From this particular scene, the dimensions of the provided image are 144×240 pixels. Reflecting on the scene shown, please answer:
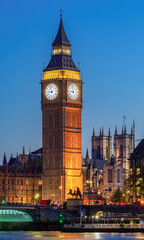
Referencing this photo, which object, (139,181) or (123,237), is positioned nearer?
(123,237)

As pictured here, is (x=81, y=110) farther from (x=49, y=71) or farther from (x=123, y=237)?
(x=123, y=237)

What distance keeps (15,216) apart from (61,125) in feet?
90.7

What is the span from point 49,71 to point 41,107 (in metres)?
6.72

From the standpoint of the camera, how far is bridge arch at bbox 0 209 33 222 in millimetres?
134500

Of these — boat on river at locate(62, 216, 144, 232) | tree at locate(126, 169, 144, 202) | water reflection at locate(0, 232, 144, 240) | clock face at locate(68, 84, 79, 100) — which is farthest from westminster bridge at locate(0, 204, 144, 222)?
clock face at locate(68, 84, 79, 100)

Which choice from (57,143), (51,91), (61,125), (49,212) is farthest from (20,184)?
(49,212)

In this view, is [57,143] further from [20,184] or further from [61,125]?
[20,184]

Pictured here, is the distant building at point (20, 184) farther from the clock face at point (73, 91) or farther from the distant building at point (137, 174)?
the distant building at point (137, 174)

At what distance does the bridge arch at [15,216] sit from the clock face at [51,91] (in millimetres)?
30757

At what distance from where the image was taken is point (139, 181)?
166375 millimetres

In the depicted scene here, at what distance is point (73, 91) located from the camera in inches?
6378

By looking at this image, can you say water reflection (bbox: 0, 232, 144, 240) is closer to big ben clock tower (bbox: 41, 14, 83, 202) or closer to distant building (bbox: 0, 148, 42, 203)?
big ben clock tower (bbox: 41, 14, 83, 202)

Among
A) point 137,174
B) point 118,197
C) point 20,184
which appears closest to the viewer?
point 20,184

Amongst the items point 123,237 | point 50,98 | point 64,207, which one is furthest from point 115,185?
point 123,237
